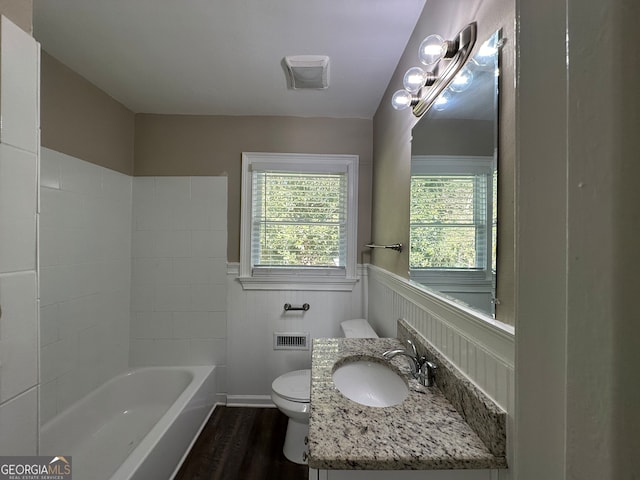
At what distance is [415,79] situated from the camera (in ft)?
3.88

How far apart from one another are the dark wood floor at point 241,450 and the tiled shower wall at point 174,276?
17.9 inches

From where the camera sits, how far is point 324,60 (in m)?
1.61

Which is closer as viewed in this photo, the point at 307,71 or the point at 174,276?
the point at 307,71

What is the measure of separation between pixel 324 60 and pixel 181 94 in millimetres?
1068

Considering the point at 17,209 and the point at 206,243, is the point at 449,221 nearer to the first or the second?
the point at 17,209

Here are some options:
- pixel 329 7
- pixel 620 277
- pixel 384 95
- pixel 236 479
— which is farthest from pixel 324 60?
pixel 236 479

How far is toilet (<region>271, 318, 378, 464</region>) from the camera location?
167 cm

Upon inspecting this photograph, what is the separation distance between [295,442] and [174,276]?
4.79 ft

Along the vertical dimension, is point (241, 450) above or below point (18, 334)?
below

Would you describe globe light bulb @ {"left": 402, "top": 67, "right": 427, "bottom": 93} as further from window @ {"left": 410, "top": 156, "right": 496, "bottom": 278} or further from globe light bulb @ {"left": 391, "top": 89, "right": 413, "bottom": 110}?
window @ {"left": 410, "top": 156, "right": 496, "bottom": 278}

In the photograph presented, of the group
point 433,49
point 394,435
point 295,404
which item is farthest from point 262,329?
point 433,49

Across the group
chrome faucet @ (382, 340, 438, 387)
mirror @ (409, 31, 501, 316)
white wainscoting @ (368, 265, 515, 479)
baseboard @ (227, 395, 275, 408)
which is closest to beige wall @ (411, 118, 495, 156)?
mirror @ (409, 31, 501, 316)

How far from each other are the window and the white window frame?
3.29ft

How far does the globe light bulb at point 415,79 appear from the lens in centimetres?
117
